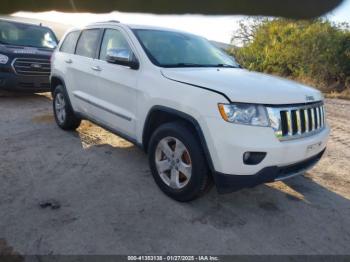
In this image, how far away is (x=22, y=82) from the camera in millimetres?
7711

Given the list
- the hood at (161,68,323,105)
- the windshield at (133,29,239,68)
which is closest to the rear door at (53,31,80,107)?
the windshield at (133,29,239,68)

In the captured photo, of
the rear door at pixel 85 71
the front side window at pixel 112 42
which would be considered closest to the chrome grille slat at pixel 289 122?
the front side window at pixel 112 42

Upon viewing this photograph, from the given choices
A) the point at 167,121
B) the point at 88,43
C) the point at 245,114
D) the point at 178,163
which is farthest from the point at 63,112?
the point at 245,114

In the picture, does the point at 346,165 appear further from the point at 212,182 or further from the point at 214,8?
the point at 214,8

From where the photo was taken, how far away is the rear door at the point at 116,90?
3758 mm

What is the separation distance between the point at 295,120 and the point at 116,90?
2088 millimetres

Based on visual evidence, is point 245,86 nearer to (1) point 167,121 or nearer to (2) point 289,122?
(2) point 289,122

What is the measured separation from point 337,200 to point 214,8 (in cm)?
1028

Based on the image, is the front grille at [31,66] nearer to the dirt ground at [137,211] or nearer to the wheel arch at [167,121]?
the dirt ground at [137,211]

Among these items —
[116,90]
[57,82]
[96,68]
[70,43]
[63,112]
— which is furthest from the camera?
[57,82]

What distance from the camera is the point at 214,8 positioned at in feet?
40.7

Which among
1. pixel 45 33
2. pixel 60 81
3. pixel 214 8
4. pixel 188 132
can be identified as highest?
pixel 214 8

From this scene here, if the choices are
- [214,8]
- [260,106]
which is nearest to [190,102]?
[260,106]

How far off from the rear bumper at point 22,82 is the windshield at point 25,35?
1.11 meters
